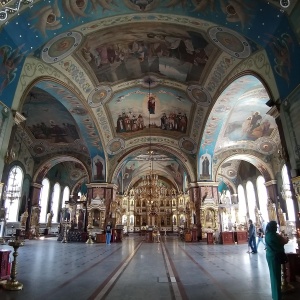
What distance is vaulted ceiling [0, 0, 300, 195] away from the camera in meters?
7.29

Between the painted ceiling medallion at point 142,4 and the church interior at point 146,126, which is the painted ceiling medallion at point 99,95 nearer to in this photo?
the church interior at point 146,126

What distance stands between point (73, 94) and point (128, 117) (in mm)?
5203

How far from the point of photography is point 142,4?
309 inches

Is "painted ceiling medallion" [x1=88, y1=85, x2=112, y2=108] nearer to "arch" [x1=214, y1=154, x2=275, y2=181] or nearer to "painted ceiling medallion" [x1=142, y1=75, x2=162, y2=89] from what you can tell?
"painted ceiling medallion" [x1=142, y1=75, x2=162, y2=89]

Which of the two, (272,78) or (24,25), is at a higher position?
(24,25)

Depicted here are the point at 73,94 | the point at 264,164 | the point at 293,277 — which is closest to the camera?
the point at 293,277

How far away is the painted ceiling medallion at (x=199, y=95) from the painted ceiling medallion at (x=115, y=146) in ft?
21.5

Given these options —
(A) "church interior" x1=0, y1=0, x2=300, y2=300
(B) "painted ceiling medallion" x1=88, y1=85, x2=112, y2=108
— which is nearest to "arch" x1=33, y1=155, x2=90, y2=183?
(A) "church interior" x1=0, y1=0, x2=300, y2=300

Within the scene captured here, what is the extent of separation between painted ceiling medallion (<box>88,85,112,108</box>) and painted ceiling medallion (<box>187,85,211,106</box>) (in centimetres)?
444

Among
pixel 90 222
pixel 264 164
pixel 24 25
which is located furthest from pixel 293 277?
pixel 264 164

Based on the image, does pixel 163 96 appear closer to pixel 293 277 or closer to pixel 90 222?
pixel 90 222

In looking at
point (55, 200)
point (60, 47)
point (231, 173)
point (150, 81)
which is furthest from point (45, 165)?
point (231, 173)

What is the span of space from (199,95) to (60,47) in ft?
24.7

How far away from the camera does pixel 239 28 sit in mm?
7684
